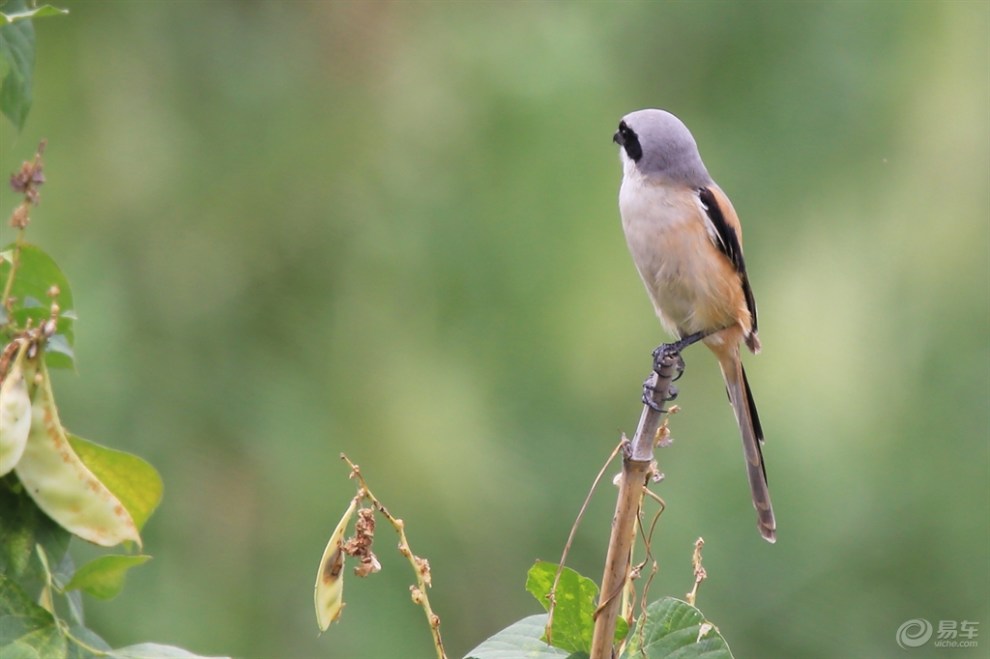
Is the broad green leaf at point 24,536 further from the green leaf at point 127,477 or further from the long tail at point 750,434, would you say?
the long tail at point 750,434

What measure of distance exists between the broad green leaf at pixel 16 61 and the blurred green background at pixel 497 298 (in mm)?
2975

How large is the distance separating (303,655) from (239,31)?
9.29ft

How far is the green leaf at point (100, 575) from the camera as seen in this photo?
4.33ft

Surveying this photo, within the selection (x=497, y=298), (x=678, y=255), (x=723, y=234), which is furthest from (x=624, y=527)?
(x=497, y=298)

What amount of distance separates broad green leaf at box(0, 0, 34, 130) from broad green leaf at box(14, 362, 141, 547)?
412mm

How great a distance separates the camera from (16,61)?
4.81ft

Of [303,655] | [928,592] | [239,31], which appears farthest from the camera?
[928,592]

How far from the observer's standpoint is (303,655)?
4.77 m

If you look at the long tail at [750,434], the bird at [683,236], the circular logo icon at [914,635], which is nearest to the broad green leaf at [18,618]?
the long tail at [750,434]

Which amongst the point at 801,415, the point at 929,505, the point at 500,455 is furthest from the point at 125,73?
the point at 929,505

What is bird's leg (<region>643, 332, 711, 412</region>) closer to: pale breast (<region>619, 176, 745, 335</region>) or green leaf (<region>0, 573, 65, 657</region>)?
pale breast (<region>619, 176, 745, 335</region>)

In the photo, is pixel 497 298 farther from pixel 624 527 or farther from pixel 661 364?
pixel 624 527

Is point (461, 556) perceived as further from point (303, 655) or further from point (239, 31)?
point (239, 31)

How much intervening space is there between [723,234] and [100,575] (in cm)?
180
